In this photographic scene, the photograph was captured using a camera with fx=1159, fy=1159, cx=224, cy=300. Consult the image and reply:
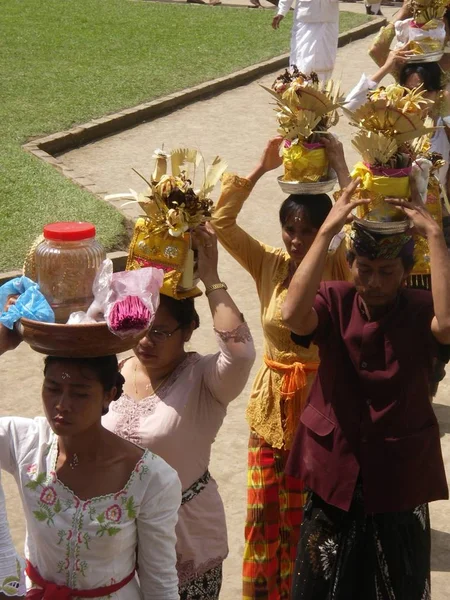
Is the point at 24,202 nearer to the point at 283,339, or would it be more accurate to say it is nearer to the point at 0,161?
the point at 0,161

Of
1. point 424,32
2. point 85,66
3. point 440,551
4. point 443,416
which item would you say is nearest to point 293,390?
point 440,551

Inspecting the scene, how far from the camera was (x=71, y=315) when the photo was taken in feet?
10.8

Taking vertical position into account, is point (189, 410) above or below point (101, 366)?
below

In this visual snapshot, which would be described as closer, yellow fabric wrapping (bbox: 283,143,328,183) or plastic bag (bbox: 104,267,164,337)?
plastic bag (bbox: 104,267,164,337)

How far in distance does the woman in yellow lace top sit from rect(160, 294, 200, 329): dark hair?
732mm

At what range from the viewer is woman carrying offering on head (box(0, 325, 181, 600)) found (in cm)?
332

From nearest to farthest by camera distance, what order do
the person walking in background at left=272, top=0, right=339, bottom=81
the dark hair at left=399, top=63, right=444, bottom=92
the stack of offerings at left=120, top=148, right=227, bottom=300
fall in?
the stack of offerings at left=120, top=148, right=227, bottom=300, the dark hair at left=399, top=63, right=444, bottom=92, the person walking in background at left=272, top=0, right=339, bottom=81

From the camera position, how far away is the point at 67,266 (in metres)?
3.46

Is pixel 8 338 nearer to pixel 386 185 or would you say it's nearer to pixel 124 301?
pixel 124 301

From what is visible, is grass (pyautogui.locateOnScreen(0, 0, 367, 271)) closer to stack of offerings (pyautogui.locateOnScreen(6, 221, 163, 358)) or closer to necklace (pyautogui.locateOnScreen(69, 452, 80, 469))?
stack of offerings (pyautogui.locateOnScreen(6, 221, 163, 358))

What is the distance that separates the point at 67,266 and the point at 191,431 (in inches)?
38.0

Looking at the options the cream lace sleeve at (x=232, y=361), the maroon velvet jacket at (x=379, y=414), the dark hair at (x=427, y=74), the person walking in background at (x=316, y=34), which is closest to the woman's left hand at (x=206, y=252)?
the cream lace sleeve at (x=232, y=361)

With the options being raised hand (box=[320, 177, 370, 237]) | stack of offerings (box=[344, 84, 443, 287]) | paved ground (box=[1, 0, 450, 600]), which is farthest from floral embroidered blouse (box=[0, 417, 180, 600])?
stack of offerings (box=[344, 84, 443, 287])

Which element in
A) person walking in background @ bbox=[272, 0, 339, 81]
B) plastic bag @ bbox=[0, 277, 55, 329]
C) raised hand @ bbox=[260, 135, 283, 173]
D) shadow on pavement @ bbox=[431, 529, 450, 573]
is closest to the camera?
plastic bag @ bbox=[0, 277, 55, 329]
